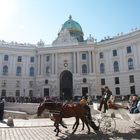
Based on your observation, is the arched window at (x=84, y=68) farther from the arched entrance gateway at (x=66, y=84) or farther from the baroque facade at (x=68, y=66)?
the arched entrance gateway at (x=66, y=84)

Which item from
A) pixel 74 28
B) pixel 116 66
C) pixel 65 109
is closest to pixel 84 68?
pixel 116 66

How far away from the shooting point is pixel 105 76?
54031 mm

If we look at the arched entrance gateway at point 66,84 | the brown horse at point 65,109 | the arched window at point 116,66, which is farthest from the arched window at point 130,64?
the brown horse at point 65,109

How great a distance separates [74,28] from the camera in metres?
64.7

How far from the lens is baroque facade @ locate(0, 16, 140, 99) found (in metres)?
51.7

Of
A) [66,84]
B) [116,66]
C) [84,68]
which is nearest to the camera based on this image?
[116,66]

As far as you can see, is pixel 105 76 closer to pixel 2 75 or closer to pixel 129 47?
pixel 129 47

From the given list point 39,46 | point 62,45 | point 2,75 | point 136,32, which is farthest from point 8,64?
point 136,32

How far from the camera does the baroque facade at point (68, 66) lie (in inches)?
2036

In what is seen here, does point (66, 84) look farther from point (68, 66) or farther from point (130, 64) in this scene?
Answer: point (130, 64)

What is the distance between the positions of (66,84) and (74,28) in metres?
19.3

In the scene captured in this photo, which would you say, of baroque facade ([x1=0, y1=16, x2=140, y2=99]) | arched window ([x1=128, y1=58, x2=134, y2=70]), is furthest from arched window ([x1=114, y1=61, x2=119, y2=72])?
arched window ([x1=128, y1=58, x2=134, y2=70])

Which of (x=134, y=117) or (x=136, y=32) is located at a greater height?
(x=136, y=32)

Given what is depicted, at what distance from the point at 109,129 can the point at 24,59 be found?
48972 mm
